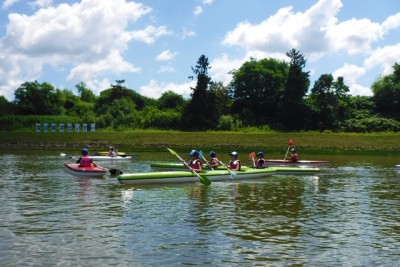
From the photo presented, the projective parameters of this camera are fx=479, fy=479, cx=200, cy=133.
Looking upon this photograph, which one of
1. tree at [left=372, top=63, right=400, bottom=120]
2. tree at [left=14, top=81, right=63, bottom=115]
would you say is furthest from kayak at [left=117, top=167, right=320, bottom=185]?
tree at [left=14, top=81, right=63, bottom=115]

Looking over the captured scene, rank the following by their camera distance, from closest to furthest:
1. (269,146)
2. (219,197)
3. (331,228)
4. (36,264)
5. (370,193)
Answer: (36,264) < (331,228) < (219,197) < (370,193) < (269,146)

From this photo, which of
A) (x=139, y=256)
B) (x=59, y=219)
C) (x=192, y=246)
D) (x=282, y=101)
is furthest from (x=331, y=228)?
(x=282, y=101)

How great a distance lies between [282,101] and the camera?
66250mm

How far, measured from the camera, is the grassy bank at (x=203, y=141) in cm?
5025

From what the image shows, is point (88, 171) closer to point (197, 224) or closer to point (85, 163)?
point (85, 163)

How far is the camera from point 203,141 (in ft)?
175

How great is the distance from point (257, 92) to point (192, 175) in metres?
54.9

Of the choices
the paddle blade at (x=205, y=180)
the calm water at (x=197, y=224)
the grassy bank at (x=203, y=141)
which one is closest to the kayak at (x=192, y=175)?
the calm water at (x=197, y=224)

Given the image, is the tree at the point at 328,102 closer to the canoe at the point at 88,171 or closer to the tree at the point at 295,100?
the tree at the point at 295,100

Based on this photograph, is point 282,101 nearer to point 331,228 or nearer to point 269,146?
point 269,146

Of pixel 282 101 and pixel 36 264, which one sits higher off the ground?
pixel 282 101

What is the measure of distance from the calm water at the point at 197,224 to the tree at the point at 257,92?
1880 inches

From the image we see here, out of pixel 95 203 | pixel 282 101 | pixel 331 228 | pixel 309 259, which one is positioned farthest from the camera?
pixel 282 101

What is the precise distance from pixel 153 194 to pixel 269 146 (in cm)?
3336
